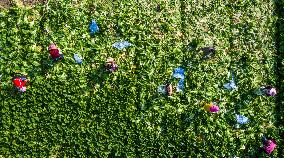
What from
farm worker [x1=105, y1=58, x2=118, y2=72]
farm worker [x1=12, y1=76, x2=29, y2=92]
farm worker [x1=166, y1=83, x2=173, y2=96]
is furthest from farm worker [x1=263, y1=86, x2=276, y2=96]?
farm worker [x1=12, y1=76, x2=29, y2=92]

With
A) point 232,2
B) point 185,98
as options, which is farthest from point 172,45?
point 232,2

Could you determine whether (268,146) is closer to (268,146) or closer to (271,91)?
(268,146)

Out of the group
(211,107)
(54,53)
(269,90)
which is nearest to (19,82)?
(54,53)

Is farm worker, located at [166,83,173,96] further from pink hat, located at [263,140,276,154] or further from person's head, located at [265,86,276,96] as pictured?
pink hat, located at [263,140,276,154]

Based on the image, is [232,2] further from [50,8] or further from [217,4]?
[50,8]

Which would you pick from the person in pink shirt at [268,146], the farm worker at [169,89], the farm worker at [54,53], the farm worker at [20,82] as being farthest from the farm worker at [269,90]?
the farm worker at [20,82]
